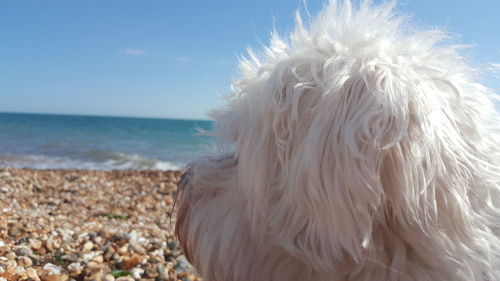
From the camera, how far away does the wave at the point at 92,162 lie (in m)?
16.4

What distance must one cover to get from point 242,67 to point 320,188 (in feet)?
2.36

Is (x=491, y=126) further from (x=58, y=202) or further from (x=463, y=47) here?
(x=58, y=202)

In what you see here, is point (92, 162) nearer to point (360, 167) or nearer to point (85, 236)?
point (85, 236)

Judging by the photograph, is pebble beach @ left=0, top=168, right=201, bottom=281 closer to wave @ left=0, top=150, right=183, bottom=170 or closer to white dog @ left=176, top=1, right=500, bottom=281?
white dog @ left=176, top=1, right=500, bottom=281

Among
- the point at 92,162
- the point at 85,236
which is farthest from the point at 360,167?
the point at 92,162

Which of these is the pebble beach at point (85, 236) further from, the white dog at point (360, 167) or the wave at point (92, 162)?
the wave at point (92, 162)

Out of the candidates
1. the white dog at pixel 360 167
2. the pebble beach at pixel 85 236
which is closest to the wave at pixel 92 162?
the pebble beach at pixel 85 236

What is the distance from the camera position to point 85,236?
4594mm

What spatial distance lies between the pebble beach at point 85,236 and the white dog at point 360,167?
55cm

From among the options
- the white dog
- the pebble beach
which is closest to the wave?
the pebble beach

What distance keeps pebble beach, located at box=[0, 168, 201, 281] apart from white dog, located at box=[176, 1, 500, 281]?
0.55 metres

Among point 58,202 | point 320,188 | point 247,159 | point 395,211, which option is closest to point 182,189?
point 247,159

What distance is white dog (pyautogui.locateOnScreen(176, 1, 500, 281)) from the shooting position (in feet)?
4.50

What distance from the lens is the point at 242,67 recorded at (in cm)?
193
